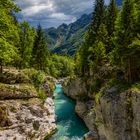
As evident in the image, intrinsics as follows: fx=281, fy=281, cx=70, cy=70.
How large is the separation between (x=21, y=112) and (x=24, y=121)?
1514 millimetres

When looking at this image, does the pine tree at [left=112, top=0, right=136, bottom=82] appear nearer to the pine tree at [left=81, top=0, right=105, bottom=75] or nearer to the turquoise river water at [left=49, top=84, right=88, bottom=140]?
the turquoise river water at [left=49, top=84, right=88, bottom=140]

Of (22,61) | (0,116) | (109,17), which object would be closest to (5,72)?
(0,116)

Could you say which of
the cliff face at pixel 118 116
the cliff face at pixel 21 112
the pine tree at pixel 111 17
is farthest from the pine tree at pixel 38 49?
the cliff face at pixel 118 116

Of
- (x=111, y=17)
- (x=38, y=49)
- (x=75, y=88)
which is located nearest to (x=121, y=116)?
(x=111, y=17)

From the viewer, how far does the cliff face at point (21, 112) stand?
38.9 m

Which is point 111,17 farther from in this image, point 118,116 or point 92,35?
point 118,116

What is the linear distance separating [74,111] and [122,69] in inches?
1047

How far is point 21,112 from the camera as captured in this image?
140 ft

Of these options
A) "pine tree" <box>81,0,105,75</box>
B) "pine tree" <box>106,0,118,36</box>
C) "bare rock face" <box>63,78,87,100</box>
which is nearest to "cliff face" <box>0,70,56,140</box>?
"bare rock face" <box>63,78,87,100</box>

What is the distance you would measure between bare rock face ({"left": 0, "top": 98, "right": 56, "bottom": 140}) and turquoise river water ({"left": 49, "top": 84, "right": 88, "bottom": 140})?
197 cm

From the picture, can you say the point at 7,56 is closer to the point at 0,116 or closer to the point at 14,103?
the point at 0,116

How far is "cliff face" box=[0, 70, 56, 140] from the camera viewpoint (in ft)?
128

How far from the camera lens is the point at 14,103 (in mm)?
42750

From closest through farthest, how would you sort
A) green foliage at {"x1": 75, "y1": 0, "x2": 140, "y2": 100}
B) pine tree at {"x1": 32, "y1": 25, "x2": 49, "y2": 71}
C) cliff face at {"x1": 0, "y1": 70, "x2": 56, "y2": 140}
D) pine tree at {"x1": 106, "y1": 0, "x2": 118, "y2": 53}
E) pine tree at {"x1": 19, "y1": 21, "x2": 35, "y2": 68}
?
green foliage at {"x1": 75, "y1": 0, "x2": 140, "y2": 100}
cliff face at {"x1": 0, "y1": 70, "x2": 56, "y2": 140}
pine tree at {"x1": 106, "y1": 0, "x2": 118, "y2": 53}
pine tree at {"x1": 19, "y1": 21, "x2": 35, "y2": 68}
pine tree at {"x1": 32, "y1": 25, "x2": 49, "y2": 71}
